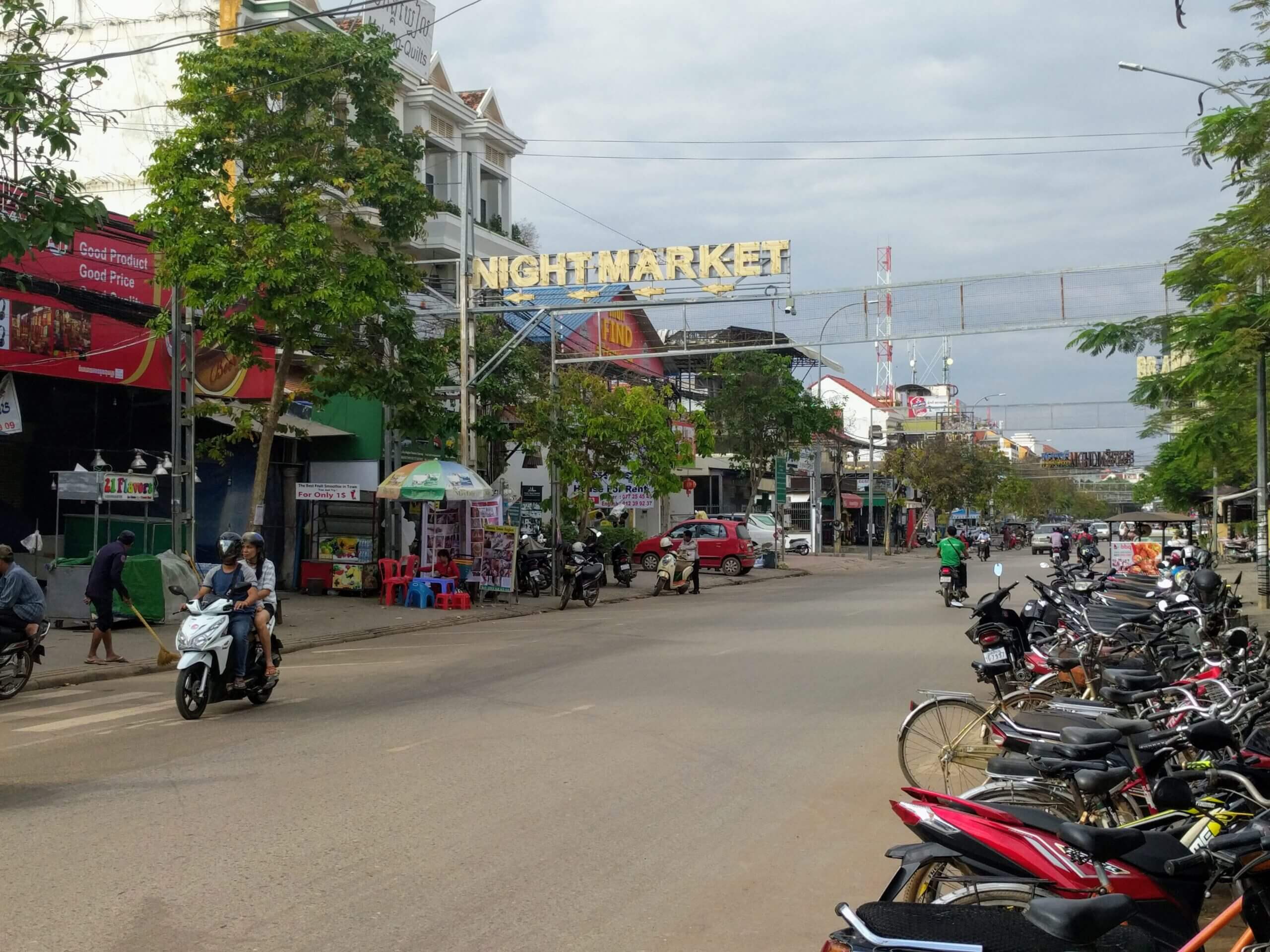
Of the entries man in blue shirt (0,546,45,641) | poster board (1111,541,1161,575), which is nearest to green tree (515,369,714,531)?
poster board (1111,541,1161,575)

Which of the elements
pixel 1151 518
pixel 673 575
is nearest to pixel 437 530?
pixel 673 575

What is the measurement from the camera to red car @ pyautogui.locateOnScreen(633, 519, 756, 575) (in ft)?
125

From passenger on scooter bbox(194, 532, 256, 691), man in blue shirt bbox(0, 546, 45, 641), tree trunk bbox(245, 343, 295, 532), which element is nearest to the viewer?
passenger on scooter bbox(194, 532, 256, 691)

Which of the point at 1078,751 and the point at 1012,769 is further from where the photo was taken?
the point at 1012,769

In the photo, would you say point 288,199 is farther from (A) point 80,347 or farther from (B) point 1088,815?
(B) point 1088,815

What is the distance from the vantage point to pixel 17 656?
12.5m

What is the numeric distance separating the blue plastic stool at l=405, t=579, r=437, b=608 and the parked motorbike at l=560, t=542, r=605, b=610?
2.94m

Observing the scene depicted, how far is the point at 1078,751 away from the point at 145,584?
15643 mm

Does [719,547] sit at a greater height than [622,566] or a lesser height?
greater

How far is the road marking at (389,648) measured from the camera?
57.0 ft

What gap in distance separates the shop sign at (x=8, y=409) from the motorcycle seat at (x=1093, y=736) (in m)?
17.9

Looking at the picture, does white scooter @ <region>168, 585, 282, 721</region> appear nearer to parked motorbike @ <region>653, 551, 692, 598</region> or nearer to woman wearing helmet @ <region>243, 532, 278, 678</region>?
woman wearing helmet @ <region>243, 532, 278, 678</region>

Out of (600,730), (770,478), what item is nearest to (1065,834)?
(600,730)

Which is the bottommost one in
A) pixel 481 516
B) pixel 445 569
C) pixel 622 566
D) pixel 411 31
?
pixel 622 566
